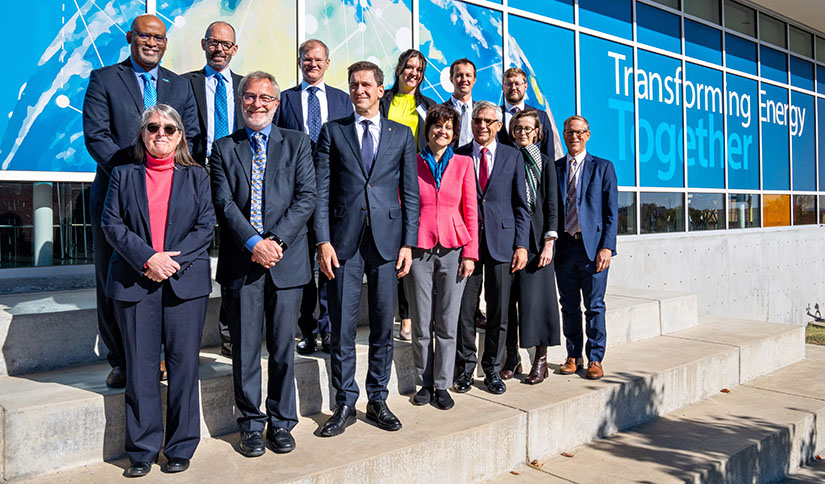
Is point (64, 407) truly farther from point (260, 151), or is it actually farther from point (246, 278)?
point (260, 151)

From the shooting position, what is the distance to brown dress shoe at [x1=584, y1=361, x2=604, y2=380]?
194 inches

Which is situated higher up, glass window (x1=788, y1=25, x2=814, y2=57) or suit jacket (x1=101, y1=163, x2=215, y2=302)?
glass window (x1=788, y1=25, x2=814, y2=57)

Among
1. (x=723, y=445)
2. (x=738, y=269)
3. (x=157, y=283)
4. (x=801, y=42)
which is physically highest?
(x=801, y=42)

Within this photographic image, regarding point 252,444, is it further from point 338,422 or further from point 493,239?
point 493,239

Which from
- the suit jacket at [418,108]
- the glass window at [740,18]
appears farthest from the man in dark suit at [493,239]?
the glass window at [740,18]

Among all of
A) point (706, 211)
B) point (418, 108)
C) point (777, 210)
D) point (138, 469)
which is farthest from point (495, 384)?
point (777, 210)

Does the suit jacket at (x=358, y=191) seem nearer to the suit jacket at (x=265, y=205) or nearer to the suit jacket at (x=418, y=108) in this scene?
the suit jacket at (x=265, y=205)

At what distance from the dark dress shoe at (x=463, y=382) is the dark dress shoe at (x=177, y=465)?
197 centimetres

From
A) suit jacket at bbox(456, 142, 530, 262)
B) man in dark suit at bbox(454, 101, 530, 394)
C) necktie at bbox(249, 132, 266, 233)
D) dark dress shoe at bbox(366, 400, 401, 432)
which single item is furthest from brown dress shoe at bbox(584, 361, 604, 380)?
necktie at bbox(249, 132, 266, 233)

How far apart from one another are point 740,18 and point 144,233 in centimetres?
1304

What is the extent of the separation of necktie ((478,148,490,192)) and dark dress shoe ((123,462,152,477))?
262 centimetres

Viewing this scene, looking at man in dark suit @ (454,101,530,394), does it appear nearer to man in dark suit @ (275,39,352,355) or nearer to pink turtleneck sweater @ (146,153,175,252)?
man in dark suit @ (275,39,352,355)

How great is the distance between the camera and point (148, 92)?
141 inches

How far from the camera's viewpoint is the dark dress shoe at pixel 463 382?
4500 mm
